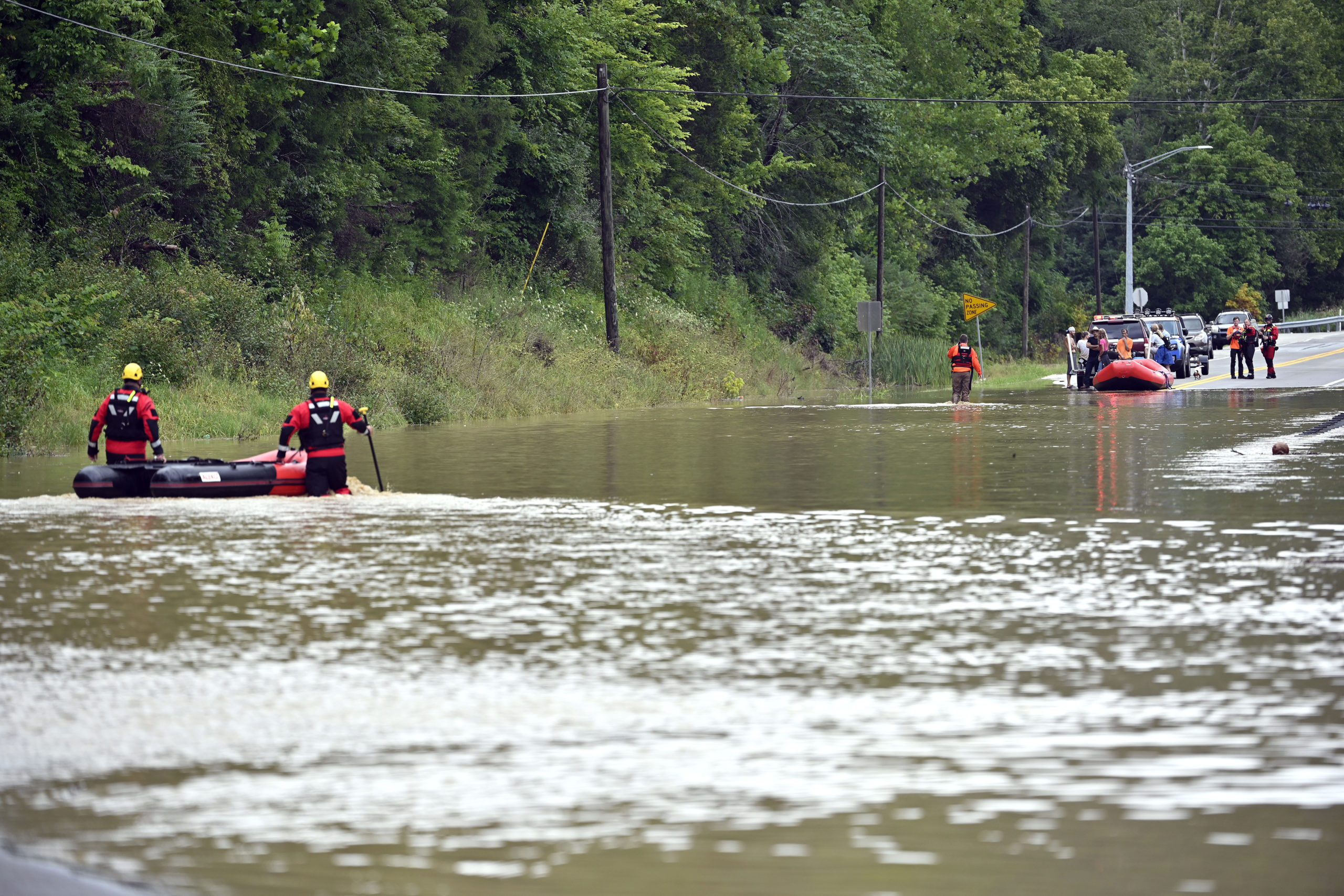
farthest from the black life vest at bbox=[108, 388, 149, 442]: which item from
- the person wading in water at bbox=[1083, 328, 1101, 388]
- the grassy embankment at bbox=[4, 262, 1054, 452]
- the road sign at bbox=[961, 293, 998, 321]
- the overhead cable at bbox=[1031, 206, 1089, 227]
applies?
the overhead cable at bbox=[1031, 206, 1089, 227]

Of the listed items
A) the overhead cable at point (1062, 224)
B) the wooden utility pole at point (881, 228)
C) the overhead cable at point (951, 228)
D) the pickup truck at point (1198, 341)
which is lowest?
the pickup truck at point (1198, 341)

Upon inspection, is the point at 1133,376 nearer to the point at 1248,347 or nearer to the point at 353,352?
the point at 1248,347

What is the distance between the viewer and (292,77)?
128ft

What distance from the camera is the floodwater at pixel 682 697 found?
6.23 metres

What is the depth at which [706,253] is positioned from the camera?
6231 cm

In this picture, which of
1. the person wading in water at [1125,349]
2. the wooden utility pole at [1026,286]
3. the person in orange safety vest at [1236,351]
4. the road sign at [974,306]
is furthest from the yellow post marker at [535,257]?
the wooden utility pole at [1026,286]

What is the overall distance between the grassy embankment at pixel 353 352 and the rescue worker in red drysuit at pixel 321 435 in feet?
31.7

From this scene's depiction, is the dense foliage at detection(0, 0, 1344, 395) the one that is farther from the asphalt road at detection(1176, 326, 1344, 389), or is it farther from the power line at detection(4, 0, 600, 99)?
the asphalt road at detection(1176, 326, 1344, 389)

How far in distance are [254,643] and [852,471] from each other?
13.0 meters

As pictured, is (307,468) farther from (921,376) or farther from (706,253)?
(921,376)

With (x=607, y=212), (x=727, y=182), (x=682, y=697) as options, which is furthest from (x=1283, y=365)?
(x=682, y=697)

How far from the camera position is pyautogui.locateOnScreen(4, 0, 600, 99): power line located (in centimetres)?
3416

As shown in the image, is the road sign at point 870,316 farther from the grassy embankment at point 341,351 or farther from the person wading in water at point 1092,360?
the person wading in water at point 1092,360

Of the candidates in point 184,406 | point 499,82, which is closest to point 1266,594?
point 184,406
